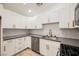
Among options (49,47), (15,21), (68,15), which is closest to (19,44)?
(15,21)

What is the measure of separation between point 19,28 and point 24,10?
0.29 m

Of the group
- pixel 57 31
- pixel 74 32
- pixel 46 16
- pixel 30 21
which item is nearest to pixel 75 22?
pixel 74 32

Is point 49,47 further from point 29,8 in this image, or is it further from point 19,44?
point 29,8

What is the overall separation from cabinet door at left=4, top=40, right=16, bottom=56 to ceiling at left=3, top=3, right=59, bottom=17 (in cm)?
49

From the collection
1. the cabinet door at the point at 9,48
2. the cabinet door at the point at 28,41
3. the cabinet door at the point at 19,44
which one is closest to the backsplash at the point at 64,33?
the cabinet door at the point at 28,41

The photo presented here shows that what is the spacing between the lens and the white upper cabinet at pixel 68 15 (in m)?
1.13

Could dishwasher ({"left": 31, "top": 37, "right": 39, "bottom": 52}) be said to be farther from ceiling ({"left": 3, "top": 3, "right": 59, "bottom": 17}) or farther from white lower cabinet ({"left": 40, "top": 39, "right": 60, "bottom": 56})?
ceiling ({"left": 3, "top": 3, "right": 59, "bottom": 17})

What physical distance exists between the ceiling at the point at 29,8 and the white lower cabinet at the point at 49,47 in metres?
0.47

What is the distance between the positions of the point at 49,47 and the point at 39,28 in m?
0.35

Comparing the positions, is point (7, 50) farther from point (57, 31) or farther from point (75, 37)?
point (75, 37)

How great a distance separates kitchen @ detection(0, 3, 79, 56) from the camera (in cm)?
115

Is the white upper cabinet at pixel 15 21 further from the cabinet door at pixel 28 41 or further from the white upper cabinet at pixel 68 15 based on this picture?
the white upper cabinet at pixel 68 15

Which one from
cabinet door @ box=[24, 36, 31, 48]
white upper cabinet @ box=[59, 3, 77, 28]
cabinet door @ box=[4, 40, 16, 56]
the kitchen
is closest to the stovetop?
the kitchen

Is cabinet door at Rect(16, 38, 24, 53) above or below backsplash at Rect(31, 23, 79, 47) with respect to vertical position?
below
